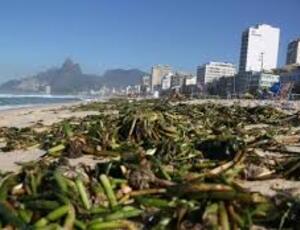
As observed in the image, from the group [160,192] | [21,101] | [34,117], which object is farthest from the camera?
[21,101]

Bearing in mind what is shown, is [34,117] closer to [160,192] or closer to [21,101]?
[160,192]

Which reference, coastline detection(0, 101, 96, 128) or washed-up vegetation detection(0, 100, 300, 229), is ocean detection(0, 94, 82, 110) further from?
washed-up vegetation detection(0, 100, 300, 229)

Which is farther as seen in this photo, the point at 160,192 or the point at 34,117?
the point at 34,117

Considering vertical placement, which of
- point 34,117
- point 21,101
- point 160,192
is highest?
point 160,192

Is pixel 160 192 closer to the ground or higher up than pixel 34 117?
higher up

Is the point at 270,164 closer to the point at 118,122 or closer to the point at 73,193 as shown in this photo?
the point at 73,193

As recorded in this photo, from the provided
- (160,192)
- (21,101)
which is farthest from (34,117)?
(21,101)

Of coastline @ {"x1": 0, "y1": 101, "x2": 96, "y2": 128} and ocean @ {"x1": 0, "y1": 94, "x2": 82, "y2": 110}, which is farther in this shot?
ocean @ {"x1": 0, "y1": 94, "x2": 82, "y2": 110}

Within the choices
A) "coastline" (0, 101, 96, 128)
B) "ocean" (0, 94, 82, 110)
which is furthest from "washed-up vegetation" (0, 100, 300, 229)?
"ocean" (0, 94, 82, 110)

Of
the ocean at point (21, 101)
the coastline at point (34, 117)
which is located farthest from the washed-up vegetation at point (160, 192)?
the ocean at point (21, 101)

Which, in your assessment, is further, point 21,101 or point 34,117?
point 21,101

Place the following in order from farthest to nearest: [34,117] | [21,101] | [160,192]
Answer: [21,101] → [34,117] → [160,192]

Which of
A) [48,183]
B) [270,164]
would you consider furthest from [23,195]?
[270,164]

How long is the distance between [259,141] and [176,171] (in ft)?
10.0
